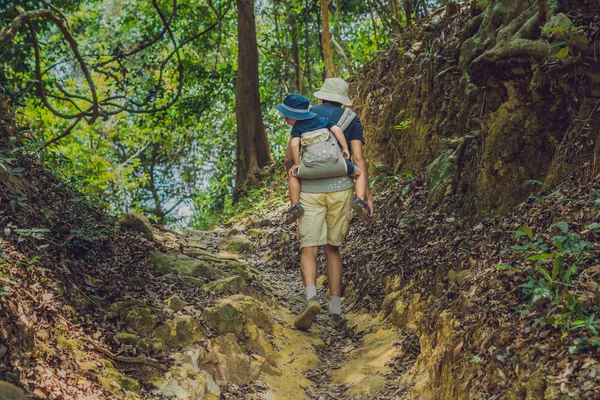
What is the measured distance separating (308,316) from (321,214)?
3.22 ft

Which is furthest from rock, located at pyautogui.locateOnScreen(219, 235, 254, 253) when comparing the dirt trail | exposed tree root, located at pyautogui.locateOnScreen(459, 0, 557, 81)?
exposed tree root, located at pyautogui.locateOnScreen(459, 0, 557, 81)

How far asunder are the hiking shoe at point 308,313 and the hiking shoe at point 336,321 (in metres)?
0.30

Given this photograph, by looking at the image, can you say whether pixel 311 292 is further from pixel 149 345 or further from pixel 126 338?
pixel 126 338

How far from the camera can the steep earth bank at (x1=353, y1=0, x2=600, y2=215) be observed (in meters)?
4.91

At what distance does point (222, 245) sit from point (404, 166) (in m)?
3.19

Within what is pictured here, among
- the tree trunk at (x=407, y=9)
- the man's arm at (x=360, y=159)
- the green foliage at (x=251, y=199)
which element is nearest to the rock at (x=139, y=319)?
the man's arm at (x=360, y=159)

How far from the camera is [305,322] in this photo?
578 centimetres

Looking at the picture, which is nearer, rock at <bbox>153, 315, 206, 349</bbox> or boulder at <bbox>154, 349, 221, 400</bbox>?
boulder at <bbox>154, 349, 221, 400</bbox>

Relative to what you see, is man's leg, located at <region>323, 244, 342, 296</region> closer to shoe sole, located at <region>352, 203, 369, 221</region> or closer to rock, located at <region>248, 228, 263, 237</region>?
shoe sole, located at <region>352, 203, 369, 221</region>

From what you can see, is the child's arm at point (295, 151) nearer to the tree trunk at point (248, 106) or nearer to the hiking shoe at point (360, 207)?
the hiking shoe at point (360, 207)

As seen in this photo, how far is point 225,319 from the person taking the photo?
5051mm

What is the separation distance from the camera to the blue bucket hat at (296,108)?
19.4 feet

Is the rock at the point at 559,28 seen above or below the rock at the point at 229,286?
above

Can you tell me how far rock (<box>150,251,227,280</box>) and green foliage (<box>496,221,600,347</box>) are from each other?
3.18 m
